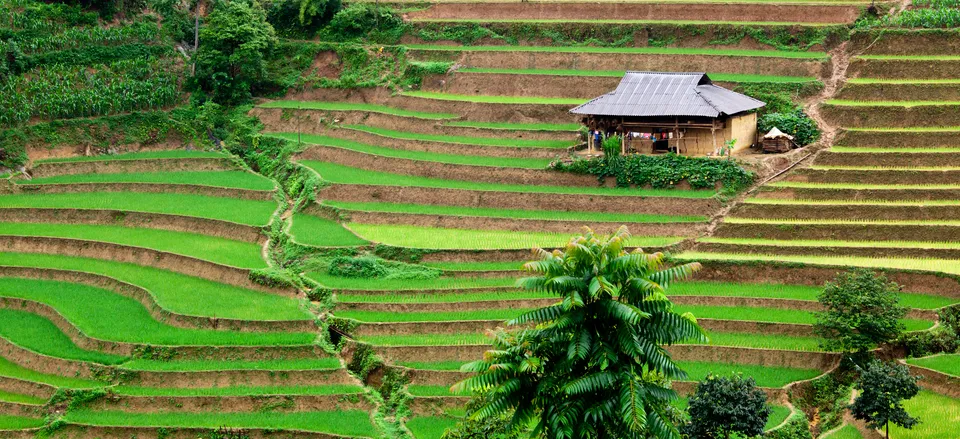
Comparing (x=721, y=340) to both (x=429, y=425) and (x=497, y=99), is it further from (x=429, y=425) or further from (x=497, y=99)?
(x=497, y=99)

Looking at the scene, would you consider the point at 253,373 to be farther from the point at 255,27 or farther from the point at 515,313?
the point at 255,27

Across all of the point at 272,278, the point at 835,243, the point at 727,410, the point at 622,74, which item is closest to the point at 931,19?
the point at 622,74

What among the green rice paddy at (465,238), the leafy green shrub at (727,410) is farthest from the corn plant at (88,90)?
the leafy green shrub at (727,410)

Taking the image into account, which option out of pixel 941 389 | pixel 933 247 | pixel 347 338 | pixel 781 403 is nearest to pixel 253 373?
pixel 347 338

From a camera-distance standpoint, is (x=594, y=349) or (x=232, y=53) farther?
(x=232, y=53)

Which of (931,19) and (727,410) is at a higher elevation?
(931,19)

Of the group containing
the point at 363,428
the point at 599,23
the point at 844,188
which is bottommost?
the point at 363,428

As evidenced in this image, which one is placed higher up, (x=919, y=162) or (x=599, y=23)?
(x=599, y=23)
